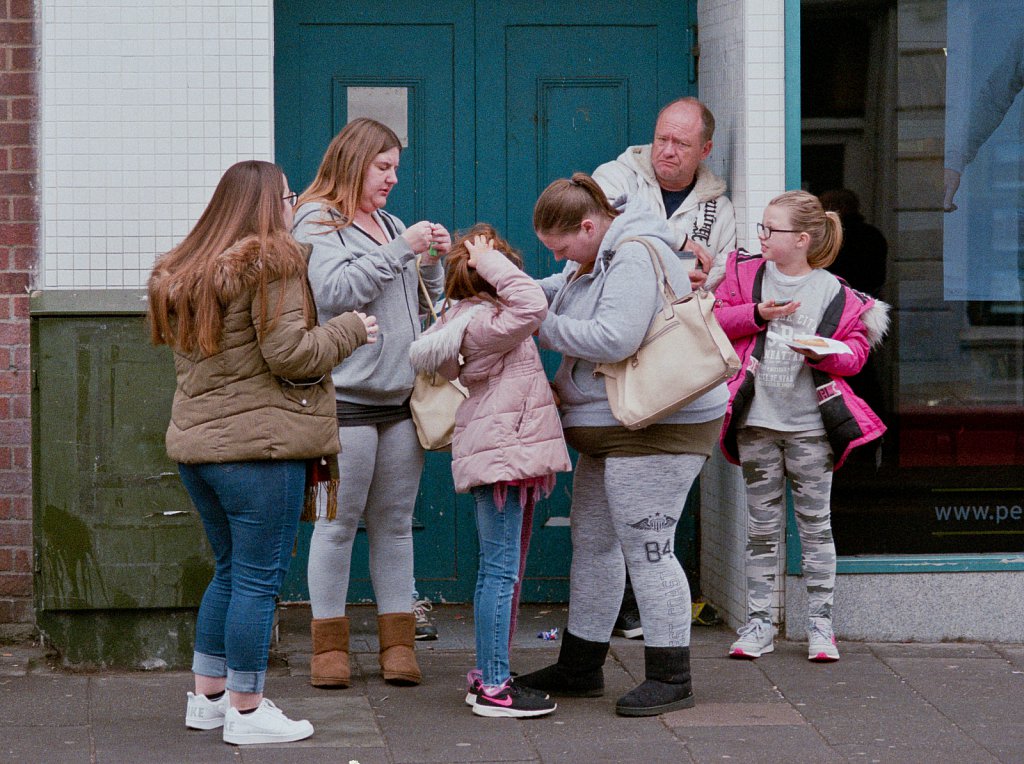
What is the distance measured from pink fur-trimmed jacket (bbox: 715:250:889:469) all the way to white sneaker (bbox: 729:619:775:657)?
673 millimetres

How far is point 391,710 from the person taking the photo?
4891 millimetres

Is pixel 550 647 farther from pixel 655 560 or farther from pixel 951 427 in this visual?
pixel 951 427

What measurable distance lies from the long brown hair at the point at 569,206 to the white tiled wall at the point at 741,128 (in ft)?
3.87

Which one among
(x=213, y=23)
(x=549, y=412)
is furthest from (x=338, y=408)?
(x=213, y=23)

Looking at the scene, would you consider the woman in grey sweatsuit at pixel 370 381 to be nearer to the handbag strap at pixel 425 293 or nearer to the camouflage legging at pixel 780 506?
the handbag strap at pixel 425 293

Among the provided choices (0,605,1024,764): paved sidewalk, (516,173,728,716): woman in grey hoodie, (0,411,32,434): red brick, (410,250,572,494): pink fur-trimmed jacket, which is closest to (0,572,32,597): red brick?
(0,605,1024,764): paved sidewalk

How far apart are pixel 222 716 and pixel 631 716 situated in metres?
1.30

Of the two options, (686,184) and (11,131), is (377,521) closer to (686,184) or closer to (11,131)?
(686,184)

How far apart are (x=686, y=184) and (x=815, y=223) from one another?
0.67 meters

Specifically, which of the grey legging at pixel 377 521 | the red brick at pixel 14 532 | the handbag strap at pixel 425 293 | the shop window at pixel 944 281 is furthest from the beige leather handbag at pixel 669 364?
the red brick at pixel 14 532

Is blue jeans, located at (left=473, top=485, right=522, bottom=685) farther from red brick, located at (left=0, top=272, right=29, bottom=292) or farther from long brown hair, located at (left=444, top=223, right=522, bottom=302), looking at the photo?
red brick, located at (left=0, top=272, right=29, bottom=292)

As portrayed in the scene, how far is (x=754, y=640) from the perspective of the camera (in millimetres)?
5602

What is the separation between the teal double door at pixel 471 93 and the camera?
6164mm

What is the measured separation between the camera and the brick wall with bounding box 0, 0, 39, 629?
5.56 meters
